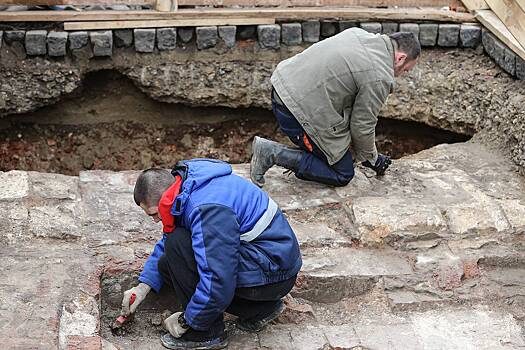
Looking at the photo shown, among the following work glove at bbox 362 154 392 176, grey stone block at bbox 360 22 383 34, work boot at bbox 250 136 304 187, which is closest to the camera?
work boot at bbox 250 136 304 187

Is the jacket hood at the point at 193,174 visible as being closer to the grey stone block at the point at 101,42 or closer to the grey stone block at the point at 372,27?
the grey stone block at the point at 101,42

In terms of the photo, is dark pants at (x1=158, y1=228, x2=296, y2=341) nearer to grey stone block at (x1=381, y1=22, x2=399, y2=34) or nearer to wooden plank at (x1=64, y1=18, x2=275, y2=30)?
wooden plank at (x1=64, y1=18, x2=275, y2=30)

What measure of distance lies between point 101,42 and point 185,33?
2.48 ft

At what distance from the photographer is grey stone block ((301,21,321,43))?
7398 mm

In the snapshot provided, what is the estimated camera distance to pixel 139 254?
480 cm

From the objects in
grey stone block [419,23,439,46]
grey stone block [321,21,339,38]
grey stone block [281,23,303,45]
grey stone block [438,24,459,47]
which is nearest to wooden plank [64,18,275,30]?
grey stone block [281,23,303,45]

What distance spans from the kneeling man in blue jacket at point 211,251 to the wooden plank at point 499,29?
10.8 feet

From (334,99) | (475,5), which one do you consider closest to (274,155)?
(334,99)

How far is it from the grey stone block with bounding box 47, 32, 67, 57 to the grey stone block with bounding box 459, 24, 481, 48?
3632 mm

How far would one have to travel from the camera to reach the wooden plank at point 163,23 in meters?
7.03

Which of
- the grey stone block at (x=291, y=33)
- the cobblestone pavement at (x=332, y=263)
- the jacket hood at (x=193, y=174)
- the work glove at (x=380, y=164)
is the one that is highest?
the jacket hood at (x=193, y=174)

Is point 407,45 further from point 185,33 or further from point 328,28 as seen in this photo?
point 185,33

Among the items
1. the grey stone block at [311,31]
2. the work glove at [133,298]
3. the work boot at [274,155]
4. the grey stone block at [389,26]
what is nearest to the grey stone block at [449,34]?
the grey stone block at [389,26]

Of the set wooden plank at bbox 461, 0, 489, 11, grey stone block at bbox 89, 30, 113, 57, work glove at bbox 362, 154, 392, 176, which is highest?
wooden plank at bbox 461, 0, 489, 11
